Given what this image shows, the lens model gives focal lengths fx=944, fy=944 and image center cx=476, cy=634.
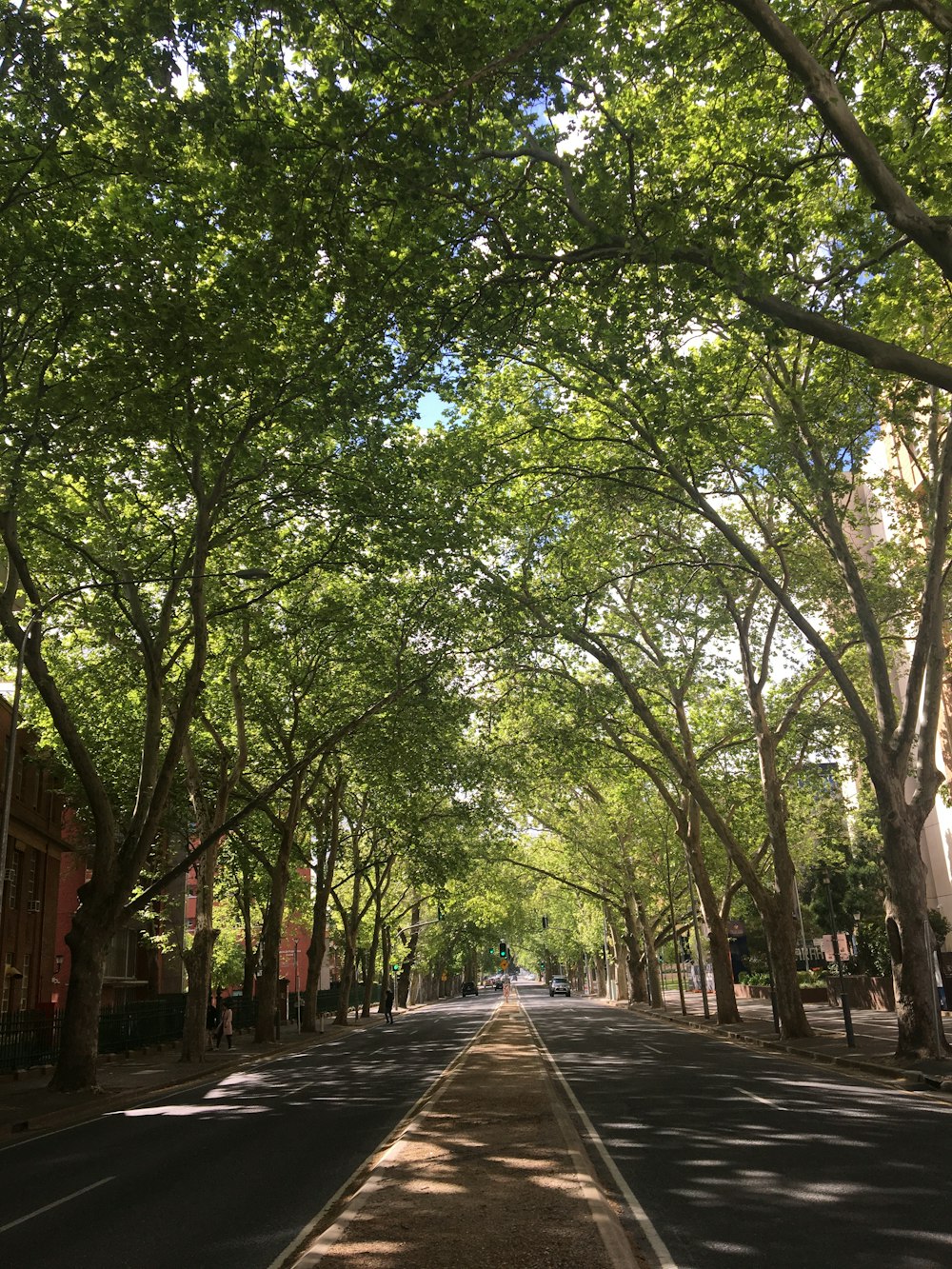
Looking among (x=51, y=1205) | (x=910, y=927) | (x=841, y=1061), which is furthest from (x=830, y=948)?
(x=51, y=1205)

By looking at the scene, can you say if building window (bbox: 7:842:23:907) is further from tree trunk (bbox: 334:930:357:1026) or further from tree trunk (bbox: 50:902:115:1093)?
tree trunk (bbox: 334:930:357:1026)

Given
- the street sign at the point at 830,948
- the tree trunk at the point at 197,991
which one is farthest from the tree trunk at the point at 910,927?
the street sign at the point at 830,948

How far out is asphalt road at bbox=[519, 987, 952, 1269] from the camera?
621 centimetres

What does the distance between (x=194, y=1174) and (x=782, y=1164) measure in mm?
5835

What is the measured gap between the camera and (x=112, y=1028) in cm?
2770

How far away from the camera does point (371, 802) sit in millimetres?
40438

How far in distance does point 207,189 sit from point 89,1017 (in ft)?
49.9

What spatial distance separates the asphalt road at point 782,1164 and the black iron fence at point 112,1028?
13.7m

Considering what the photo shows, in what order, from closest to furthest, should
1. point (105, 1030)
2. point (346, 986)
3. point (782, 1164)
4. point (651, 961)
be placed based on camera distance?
point (782, 1164) → point (105, 1030) → point (346, 986) → point (651, 961)

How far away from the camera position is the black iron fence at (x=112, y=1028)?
2225 cm

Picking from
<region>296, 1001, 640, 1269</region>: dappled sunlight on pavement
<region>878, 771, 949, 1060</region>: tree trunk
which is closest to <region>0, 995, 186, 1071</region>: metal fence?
<region>296, 1001, 640, 1269</region>: dappled sunlight on pavement

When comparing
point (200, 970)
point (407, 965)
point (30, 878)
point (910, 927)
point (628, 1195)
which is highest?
point (30, 878)

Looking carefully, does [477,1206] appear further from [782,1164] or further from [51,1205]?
[51,1205]

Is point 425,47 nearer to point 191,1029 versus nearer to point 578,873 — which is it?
point 191,1029
